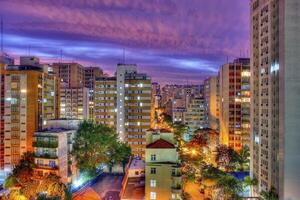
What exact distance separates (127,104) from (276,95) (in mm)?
56200

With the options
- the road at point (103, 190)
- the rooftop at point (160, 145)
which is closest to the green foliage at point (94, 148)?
the road at point (103, 190)

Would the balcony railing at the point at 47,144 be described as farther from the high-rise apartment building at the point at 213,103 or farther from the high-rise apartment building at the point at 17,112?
the high-rise apartment building at the point at 213,103

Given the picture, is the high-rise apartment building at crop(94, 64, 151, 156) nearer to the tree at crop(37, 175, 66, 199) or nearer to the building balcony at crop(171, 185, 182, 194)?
the tree at crop(37, 175, 66, 199)

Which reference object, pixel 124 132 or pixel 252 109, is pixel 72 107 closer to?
pixel 124 132

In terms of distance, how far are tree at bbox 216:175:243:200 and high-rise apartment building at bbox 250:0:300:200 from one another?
485 cm

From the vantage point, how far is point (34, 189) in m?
49.2

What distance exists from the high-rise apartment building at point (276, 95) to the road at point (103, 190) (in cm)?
2457

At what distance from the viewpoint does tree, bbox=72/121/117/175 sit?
62.6m

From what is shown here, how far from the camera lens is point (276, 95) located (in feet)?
157

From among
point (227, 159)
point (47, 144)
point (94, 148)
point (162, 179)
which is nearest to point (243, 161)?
point (227, 159)

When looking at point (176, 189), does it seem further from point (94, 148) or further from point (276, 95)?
point (94, 148)

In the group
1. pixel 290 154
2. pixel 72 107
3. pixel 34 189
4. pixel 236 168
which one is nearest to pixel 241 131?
pixel 236 168

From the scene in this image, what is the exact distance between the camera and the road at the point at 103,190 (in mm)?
53438

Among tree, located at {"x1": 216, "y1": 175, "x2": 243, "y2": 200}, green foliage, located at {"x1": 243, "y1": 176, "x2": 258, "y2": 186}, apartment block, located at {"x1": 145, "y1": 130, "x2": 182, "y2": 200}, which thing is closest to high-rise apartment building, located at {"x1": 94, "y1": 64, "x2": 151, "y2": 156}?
green foliage, located at {"x1": 243, "y1": 176, "x2": 258, "y2": 186}
